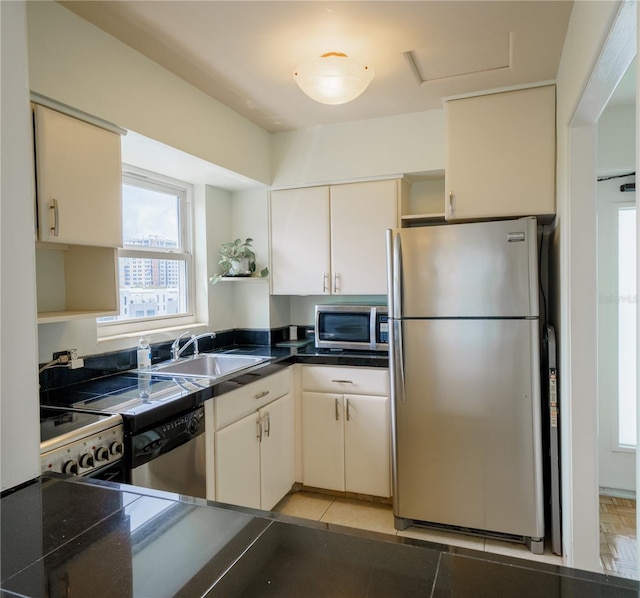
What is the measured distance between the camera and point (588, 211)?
1.80 metres

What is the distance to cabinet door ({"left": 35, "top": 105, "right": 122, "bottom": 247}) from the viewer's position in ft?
5.08

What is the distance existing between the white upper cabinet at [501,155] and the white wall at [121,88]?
1.30m

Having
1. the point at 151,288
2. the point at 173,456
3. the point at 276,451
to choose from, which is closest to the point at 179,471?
the point at 173,456

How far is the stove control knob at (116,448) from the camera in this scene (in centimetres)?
146

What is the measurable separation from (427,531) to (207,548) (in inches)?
78.6

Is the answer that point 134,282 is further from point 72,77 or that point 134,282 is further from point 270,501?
point 270,501

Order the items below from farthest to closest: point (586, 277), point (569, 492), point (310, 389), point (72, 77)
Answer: point (310, 389), point (569, 492), point (586, 277), point (72, 77)

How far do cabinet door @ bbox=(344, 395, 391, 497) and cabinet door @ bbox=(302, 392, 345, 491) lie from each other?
0.05m

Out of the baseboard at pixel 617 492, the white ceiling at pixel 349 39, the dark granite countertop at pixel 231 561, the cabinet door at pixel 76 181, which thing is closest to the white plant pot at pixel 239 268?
the white ceiling at pixel 349 39

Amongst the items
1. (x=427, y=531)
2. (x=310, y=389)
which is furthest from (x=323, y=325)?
(x=427, y=531)

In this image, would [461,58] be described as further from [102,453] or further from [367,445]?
[102,453]

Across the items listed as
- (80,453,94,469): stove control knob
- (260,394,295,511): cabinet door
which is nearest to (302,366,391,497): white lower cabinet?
(260,394,295,511): cabinet door

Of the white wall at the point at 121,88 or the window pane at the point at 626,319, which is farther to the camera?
the window pane at the point at 626,319

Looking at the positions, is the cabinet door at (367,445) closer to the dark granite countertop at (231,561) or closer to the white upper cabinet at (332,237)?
the white upper cabinet at (332,237)
